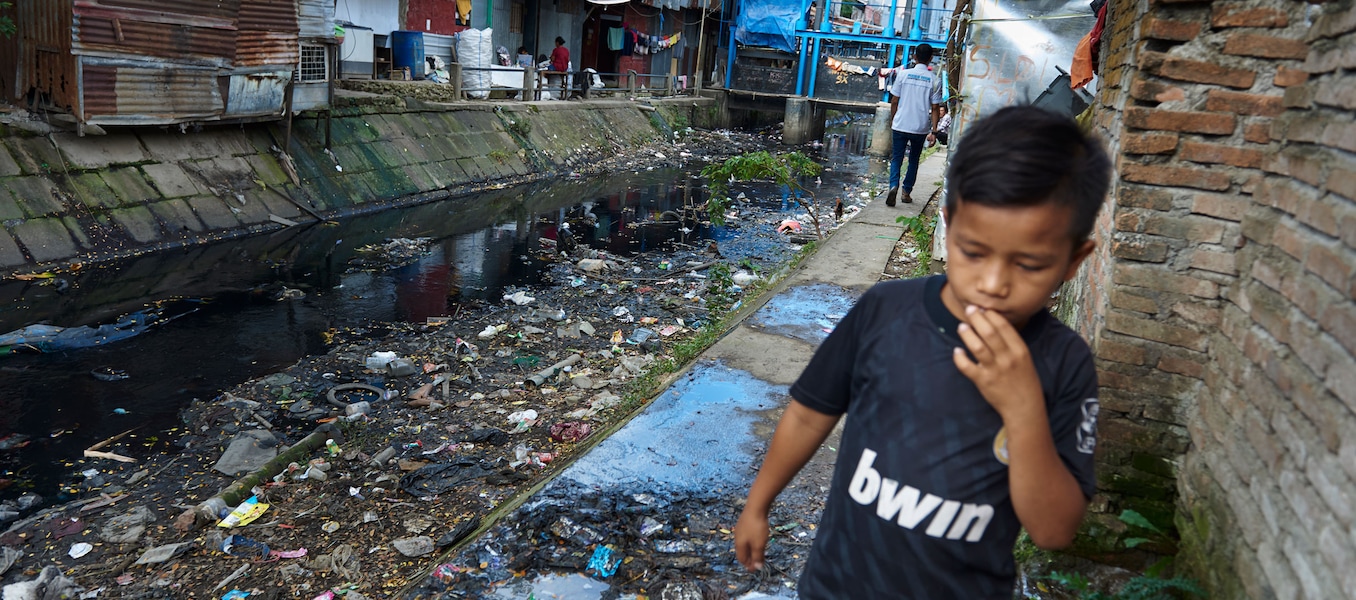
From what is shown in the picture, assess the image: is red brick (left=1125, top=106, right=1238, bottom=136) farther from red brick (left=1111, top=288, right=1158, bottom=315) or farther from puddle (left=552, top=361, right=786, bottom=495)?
puddle (left=552, top=361, right=786, bottom=495)

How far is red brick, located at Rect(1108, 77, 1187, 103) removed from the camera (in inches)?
95.9

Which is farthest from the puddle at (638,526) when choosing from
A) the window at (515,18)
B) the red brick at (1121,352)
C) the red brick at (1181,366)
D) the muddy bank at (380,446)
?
the window at (515,18)

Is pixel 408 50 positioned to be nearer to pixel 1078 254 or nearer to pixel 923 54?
pixel 923 54

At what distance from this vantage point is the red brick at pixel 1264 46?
2.22 metres

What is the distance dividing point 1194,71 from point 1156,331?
0.71 metres

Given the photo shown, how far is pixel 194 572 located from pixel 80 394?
2127 millimetres

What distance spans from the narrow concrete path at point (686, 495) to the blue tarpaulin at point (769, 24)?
2038cm

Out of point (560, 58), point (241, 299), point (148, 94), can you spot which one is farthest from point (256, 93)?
point (560, 58)

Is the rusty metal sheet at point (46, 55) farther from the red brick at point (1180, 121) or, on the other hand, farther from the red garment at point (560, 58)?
the red garment at point (560, 58)

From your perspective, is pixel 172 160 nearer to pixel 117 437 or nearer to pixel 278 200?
pixel 278 200

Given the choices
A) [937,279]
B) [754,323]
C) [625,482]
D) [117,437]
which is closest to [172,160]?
[117,437]

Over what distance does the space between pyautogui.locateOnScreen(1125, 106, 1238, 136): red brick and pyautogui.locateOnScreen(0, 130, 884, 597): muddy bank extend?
2.44 meters

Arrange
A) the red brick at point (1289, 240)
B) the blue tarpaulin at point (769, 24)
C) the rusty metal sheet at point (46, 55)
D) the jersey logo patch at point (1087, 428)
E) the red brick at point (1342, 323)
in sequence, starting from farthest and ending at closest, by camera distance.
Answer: the blue tarpaulin at point (769, 24), the rusty metal sheet at point (46, 55), the red brick at point (1289, 240), the red brick at point (1342, 323), the jersey logo patch at point (1087, 428)

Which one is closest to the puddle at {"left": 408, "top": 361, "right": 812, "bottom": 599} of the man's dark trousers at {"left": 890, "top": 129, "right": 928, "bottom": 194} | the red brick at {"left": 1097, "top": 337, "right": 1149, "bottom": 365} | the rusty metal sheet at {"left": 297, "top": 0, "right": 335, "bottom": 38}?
the red brick at {"left": 1097, "top": 337, "right": 1149, "bottom": 365}
